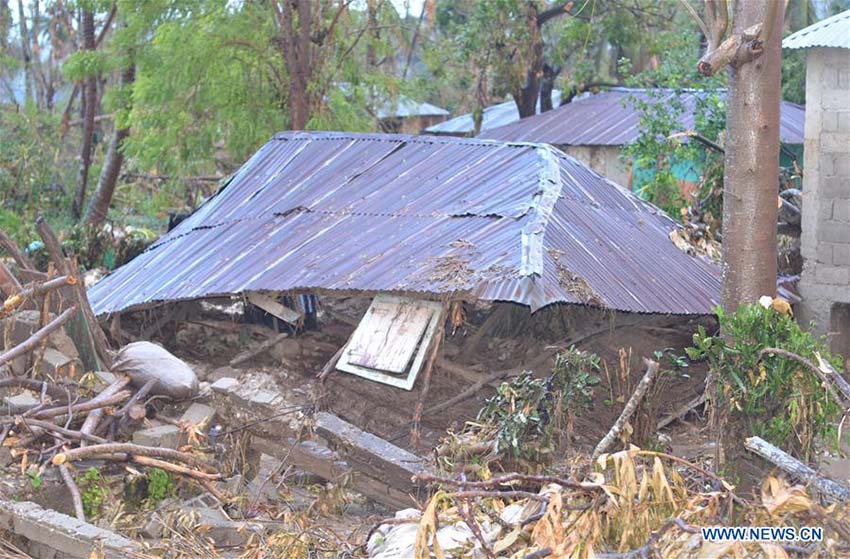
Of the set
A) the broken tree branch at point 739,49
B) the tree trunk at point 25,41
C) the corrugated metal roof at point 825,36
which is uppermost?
the tree trunk at point 25,41

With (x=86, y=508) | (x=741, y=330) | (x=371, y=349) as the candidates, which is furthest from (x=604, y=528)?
(x=371, y=349)

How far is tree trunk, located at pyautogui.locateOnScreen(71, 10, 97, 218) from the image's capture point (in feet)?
67.4

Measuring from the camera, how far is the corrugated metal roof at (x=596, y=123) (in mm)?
20000

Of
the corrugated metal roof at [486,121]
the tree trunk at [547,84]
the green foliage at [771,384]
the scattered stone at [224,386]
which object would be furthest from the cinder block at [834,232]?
the corrugated metal roof at [486,121]

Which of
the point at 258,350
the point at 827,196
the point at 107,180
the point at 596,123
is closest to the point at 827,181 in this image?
the point at 827,196

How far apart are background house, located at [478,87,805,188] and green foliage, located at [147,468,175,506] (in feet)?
41.3

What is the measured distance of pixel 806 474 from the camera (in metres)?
5.37

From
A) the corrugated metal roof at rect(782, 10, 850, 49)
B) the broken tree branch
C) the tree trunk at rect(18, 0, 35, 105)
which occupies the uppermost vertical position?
the tree trunk at rect(18, 0, 35, 105)

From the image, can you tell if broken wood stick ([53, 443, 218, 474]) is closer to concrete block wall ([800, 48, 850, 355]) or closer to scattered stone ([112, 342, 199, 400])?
scattered stone ([112, 342, 199, 400])

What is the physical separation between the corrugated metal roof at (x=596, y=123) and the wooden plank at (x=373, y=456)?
12722mm

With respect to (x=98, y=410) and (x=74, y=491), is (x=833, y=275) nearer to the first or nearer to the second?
(x=98, y=410)

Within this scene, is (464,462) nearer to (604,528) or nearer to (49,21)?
(604,528)

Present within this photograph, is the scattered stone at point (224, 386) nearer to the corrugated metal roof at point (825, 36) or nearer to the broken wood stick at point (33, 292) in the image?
the broken wood stick at point (33, 292)

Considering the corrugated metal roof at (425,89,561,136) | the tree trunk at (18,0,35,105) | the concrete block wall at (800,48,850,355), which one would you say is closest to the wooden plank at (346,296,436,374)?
the concrete block wall at (800,48,850,355)
